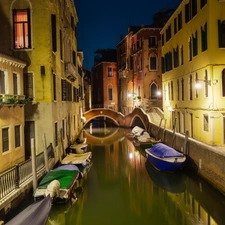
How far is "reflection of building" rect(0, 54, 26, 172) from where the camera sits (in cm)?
1017

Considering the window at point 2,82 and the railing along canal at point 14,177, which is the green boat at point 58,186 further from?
the window at point 2,82

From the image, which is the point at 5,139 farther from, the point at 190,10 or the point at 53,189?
the point at 190,10

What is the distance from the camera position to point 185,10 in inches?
667

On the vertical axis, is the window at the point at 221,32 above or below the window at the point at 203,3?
below

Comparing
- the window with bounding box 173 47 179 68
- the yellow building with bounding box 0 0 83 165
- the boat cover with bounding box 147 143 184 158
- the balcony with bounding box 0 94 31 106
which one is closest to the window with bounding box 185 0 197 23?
the window with bounding box 173 47 179 68

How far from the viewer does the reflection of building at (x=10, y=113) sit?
10.2 metres

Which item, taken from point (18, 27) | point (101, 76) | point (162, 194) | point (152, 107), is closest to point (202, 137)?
point (162, 194)

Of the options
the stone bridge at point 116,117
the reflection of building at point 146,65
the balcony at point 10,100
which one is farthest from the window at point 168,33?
the balcony at point 10,100

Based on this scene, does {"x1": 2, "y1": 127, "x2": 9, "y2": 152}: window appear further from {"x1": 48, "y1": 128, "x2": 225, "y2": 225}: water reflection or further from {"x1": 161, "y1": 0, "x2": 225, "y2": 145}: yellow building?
{"x1": 161, "y1": 0, "x2": 225, "y2": 145}: yellow building

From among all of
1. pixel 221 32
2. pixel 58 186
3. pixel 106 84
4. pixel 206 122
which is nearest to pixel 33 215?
pixel 58 186

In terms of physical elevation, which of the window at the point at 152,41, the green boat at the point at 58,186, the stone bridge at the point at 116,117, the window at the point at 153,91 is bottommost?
the green boat at the point at 58,186

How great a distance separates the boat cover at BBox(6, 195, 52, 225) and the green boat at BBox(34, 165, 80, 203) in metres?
2.20

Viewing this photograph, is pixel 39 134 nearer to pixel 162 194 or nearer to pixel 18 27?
pixel 18 27

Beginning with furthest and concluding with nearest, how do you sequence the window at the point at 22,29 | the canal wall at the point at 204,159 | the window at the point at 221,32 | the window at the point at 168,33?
1. the window at the point at 168,33
2. the window at the point at 22,29
3. the window at the point at 221,32
4. the canal wall at the point at 204,159
